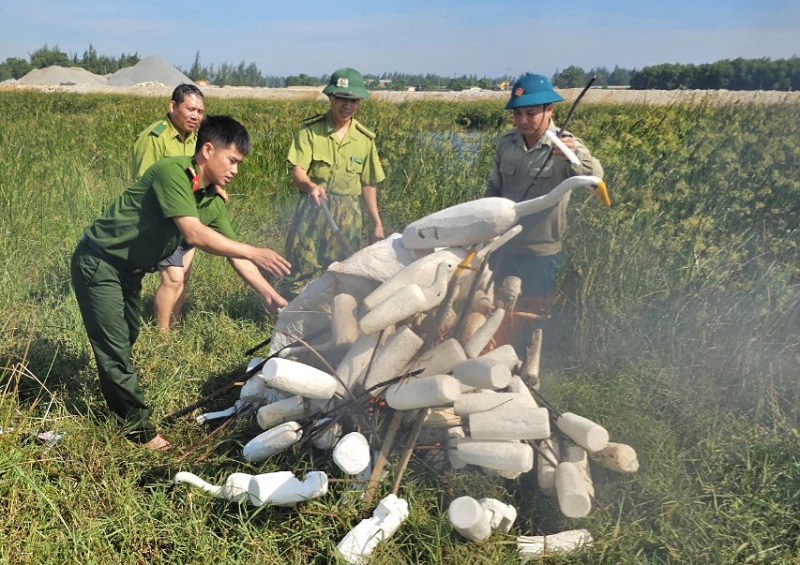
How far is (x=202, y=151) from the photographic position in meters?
3.16

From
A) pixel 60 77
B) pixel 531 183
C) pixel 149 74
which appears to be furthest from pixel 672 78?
pixel 60 77

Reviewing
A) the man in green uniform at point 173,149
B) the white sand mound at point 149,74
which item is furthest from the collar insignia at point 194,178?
the white sand mound at point 149,74

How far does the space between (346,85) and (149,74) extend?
89609 millimetres

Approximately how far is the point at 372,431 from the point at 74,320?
2.74 metres

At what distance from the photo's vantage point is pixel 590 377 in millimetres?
4070

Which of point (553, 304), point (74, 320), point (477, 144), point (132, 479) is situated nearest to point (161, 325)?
point (74, 320)

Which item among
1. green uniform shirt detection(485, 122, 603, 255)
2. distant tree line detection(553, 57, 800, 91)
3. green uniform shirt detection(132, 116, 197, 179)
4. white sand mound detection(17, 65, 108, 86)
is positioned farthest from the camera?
white sand mound detection(17, 65, 108, 86)

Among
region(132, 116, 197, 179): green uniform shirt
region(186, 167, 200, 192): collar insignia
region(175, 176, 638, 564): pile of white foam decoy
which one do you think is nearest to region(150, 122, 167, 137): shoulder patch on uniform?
region(132, 116, 197, 179): green uniform shirt

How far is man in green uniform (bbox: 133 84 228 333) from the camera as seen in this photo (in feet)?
15.1

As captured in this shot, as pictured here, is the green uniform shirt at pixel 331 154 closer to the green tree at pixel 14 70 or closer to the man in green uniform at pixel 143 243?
the man in green uniform at pixel 143 243

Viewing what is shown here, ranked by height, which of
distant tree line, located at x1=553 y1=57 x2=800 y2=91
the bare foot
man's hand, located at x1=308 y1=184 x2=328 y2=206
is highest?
distant tree line, located at x1=553 y1=57 x2=800 y2=91

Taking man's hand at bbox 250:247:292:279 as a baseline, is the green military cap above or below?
above

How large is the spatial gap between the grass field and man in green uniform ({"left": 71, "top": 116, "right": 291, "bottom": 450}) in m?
0.32

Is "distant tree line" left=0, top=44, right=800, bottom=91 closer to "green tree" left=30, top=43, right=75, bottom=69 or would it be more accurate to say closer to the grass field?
the grass field
